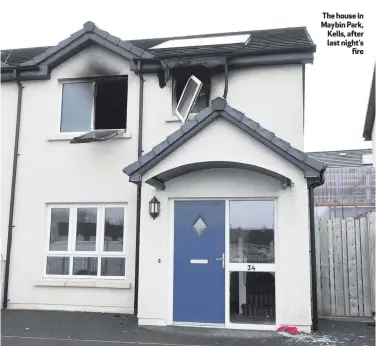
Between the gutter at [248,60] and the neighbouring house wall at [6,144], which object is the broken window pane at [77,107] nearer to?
the neighbouring house wall at [6,144]

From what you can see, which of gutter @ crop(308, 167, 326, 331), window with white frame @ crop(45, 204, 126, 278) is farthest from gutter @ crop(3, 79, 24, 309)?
gutter @ crop(308, 167, 326, 331)

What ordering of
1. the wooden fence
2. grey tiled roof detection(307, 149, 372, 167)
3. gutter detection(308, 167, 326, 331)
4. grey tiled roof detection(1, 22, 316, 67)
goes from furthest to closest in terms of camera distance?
grey tiled roof detection(307, 149, 372, 167) < grey tiled roof detection(1, 22, 316, 67) < the wooden fence < gutter detection(308, 167, 326, 331)

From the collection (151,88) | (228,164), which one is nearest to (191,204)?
(228,164)

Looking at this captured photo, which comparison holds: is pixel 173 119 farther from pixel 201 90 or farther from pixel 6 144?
pixel 6 144

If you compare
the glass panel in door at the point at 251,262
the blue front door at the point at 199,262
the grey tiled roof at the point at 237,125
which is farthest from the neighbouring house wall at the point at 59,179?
the glass panel in door at the point at 251,262

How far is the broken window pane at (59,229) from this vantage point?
10.2 metres

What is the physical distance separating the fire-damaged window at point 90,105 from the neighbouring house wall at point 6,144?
1.29m

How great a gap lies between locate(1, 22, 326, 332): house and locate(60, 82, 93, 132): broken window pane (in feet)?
0.10

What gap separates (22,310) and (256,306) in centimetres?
531

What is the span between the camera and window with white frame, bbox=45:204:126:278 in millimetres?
9867

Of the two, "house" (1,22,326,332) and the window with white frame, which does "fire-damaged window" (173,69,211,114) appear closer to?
"house" (1,22,326,332)

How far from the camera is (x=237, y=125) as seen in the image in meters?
7.92

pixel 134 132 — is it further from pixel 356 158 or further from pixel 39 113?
pixel 356 158

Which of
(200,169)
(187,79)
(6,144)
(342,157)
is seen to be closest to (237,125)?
(200,169)
